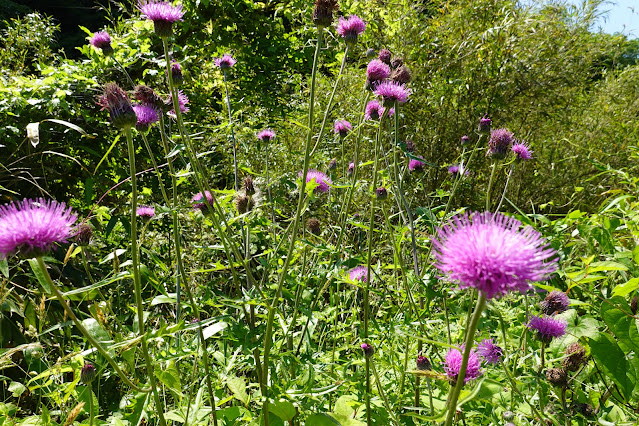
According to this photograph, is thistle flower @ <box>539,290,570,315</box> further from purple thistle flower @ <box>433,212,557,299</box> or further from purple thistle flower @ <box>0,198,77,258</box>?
purple thistle flower @ <box>0,198,77,258</box>

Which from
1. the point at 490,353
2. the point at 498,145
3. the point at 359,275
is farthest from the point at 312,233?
the point at 490,353

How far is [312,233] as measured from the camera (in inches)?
87.7

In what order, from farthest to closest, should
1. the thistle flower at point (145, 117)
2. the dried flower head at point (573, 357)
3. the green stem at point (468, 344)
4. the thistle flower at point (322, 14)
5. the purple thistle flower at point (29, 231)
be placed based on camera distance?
1. the thistle flower at point (322, 14)
2. the thistle flower at point (145, 117)
3. the dried flower head at point (573, 357)
4. the purple thistle flower at point (29, 231)
5. the green stem at point (468, 344)

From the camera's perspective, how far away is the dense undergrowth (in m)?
1.33

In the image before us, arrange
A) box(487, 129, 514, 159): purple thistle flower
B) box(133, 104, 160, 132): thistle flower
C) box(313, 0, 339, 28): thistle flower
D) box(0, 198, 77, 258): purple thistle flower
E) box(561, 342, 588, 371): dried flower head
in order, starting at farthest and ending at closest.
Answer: box(487, 129, 514, 159): purple thistle flower
box(313, 0, 339, 28): thistle flower
box(133, 104, 160, 132): thistle flower
box(561, 342, 588, 371): dried flower head
box(0, 198, 77, 258): purple thistle flower

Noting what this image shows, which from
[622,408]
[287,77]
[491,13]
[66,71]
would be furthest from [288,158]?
[622,408]

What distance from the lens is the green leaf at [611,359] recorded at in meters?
1.21

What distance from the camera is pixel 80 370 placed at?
4.43 feet

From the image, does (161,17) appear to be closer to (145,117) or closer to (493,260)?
(145,117)

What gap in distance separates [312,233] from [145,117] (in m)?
0.93

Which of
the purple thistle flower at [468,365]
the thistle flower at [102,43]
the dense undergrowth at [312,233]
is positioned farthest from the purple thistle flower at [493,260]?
the thistle flower at [102,43]

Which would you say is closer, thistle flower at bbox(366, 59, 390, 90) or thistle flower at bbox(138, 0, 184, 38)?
thistle flower at bbox(138, 0, 184, 38)

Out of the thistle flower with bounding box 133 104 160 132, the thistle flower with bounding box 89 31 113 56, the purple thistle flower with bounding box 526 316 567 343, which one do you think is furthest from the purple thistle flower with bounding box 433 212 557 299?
the thistle flower with bounding box 89 31 113 56

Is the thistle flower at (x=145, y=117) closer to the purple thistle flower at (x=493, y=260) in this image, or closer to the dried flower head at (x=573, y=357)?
the purple thistle flower at (x=493, y=260)
